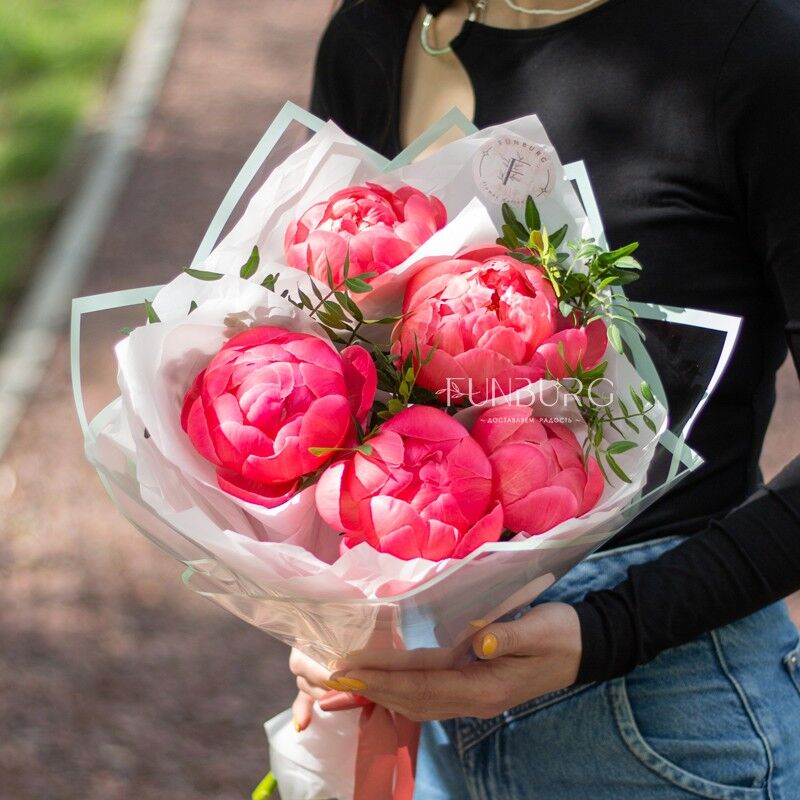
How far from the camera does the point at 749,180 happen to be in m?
1.37

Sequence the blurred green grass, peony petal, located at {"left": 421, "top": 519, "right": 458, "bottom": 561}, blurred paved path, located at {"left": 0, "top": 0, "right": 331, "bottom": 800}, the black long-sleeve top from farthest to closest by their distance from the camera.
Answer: the blurred green grass → blurred paved path, located at {"left": 0, "top": 0, "right": 331, "bottom": 800} → the black long-sleeve top → peony petal, located at {"left": 421, "top": 519, "right": 458, "bottom": 561}

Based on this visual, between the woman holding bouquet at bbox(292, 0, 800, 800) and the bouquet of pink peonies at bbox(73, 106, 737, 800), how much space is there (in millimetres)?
178

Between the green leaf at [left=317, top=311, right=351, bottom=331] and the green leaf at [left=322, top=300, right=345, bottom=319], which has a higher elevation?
the green leaf at [left=322, top=300, right=345, bottom=319]

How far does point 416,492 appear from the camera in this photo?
1.06 metres

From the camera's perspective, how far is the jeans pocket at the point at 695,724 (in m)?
1.42

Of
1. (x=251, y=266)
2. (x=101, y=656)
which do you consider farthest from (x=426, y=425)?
(x=101, y=656)

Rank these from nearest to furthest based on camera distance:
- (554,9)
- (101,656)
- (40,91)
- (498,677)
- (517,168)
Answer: (517,168)
(498,677)
(554,9)
(101,656)
(40,91)

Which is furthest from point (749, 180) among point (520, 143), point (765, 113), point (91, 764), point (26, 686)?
point (26, 686)

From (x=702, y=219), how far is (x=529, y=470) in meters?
0.55

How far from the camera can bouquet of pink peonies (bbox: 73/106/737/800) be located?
1.07 metres

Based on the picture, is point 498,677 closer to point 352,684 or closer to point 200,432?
point 352,684

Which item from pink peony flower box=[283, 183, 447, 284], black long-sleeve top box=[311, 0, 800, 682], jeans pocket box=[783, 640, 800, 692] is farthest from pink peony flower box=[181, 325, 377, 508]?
jeans pocket box=[783, 640, 800, 692]

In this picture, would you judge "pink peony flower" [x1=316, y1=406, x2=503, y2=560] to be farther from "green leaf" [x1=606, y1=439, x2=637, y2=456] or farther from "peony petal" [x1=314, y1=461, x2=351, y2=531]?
"green leaf" [x1=606, y1=439, x2=637, y2=456]

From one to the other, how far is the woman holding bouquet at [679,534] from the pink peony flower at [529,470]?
0.26 m
